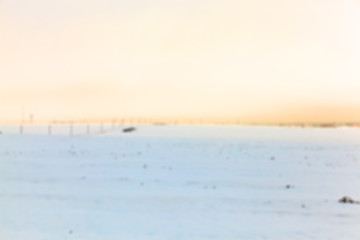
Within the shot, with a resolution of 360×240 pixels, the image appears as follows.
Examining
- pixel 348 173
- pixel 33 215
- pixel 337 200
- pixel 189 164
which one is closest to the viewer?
pixel 33 215

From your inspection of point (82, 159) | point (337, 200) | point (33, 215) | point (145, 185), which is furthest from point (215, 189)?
point (82, 159)

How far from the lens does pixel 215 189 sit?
14156 millimetres

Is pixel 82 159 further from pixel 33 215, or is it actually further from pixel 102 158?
pixel 33 215

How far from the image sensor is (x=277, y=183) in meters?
15.9

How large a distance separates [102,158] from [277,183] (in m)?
9.17

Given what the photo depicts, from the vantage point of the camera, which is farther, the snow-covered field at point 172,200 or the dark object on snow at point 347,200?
Result: the dark object on snow at point 347,200

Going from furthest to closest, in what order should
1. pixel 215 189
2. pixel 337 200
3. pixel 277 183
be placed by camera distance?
pixel 277 183 → pixel 215 189 → pixel 337 200

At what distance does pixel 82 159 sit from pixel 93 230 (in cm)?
1329

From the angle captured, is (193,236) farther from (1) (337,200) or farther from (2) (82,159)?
(2) (82,159)

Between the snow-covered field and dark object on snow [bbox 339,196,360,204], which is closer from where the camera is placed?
the snow-covered field

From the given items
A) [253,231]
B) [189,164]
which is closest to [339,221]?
[253,231]

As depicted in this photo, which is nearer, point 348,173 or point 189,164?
point 348,173

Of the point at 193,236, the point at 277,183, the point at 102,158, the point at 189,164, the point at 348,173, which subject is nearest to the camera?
the point at 193,236

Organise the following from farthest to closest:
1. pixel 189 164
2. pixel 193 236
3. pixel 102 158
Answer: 1. pixel 102 158
2. pixel 189 164
3. pixel 193 236
